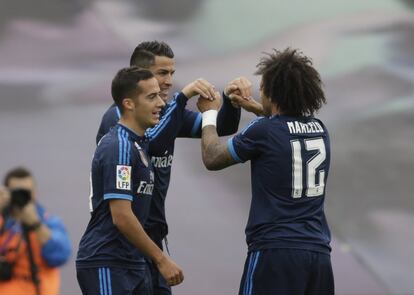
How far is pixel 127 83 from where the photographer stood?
14.9 ft

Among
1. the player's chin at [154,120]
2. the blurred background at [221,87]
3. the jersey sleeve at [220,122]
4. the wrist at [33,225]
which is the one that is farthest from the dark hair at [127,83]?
the blurred background at [221,87]

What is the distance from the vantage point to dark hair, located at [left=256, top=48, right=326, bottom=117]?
178 inches

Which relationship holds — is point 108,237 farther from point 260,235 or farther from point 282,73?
point 282,73

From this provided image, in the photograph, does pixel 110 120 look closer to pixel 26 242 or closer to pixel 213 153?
pixel 213 153

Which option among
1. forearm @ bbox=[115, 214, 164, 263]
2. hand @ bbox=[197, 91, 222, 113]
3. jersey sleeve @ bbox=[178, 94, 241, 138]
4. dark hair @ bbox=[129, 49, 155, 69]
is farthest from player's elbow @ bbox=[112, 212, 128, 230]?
dark hair @ bbox=[129, 49, 155, 69]

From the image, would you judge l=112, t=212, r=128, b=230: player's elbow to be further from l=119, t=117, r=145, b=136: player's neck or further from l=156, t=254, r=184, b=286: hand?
l=119, t=117, r=145, b=136: player's neck

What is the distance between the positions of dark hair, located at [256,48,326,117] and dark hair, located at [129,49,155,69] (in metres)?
0.73

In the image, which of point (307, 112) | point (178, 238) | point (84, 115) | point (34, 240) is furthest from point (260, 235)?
point (84, 115)

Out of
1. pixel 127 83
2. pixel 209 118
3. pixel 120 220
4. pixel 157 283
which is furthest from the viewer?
pixel 157 283

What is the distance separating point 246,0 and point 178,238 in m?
2.11

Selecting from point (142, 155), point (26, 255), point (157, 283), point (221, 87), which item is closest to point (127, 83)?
point (142, 155)

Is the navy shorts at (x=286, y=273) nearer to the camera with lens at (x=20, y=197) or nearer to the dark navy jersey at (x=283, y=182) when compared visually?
the dark navy jersey at (x=283, y=182)

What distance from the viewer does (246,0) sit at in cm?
819

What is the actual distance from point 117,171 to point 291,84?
33.5 inches
